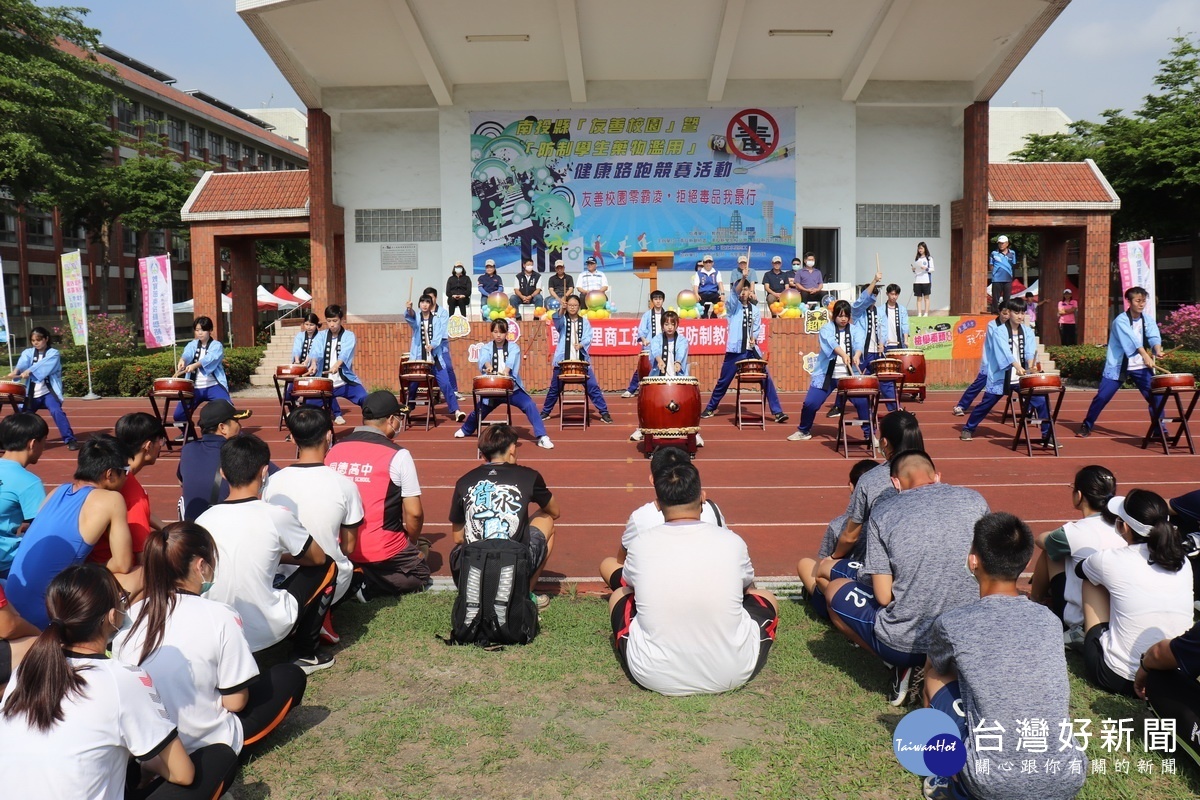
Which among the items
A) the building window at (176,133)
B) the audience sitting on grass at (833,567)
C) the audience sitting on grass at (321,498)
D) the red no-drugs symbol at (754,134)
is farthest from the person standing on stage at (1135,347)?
the building window at (176,133)

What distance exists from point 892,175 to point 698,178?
14.1ft

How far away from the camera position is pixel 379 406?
5.50 metres

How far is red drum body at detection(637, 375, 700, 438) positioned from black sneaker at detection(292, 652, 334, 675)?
528cm

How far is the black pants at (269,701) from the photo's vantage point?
3.38 m

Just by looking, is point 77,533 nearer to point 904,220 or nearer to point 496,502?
point 496,502

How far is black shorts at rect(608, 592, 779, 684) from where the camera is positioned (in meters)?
4.10

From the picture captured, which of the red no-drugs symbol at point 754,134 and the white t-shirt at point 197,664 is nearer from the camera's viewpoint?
the white t-shirt at point 197,664

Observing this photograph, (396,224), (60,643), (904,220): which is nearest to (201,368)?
(60,643)

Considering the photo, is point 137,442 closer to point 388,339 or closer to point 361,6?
point 388,339

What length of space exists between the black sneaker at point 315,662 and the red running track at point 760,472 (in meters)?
1.59

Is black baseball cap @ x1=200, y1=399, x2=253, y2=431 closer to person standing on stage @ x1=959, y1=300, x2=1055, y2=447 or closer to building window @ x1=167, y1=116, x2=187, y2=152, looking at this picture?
person standing on stage @ x1=959, y1=300, x2=1055, y2=447

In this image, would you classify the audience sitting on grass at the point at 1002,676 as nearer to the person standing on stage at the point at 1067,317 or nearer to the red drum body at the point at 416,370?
the red drum body at the point at 416,370

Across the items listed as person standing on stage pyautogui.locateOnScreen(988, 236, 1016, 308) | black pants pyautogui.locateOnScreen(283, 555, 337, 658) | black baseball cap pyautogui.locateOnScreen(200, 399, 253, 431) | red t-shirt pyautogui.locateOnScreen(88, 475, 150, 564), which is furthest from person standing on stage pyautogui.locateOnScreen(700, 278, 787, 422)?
person standing on stage pyautogui.locateOnScreen(988, 236, 1016, 308)

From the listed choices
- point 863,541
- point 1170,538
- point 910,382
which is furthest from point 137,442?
point 910,382
